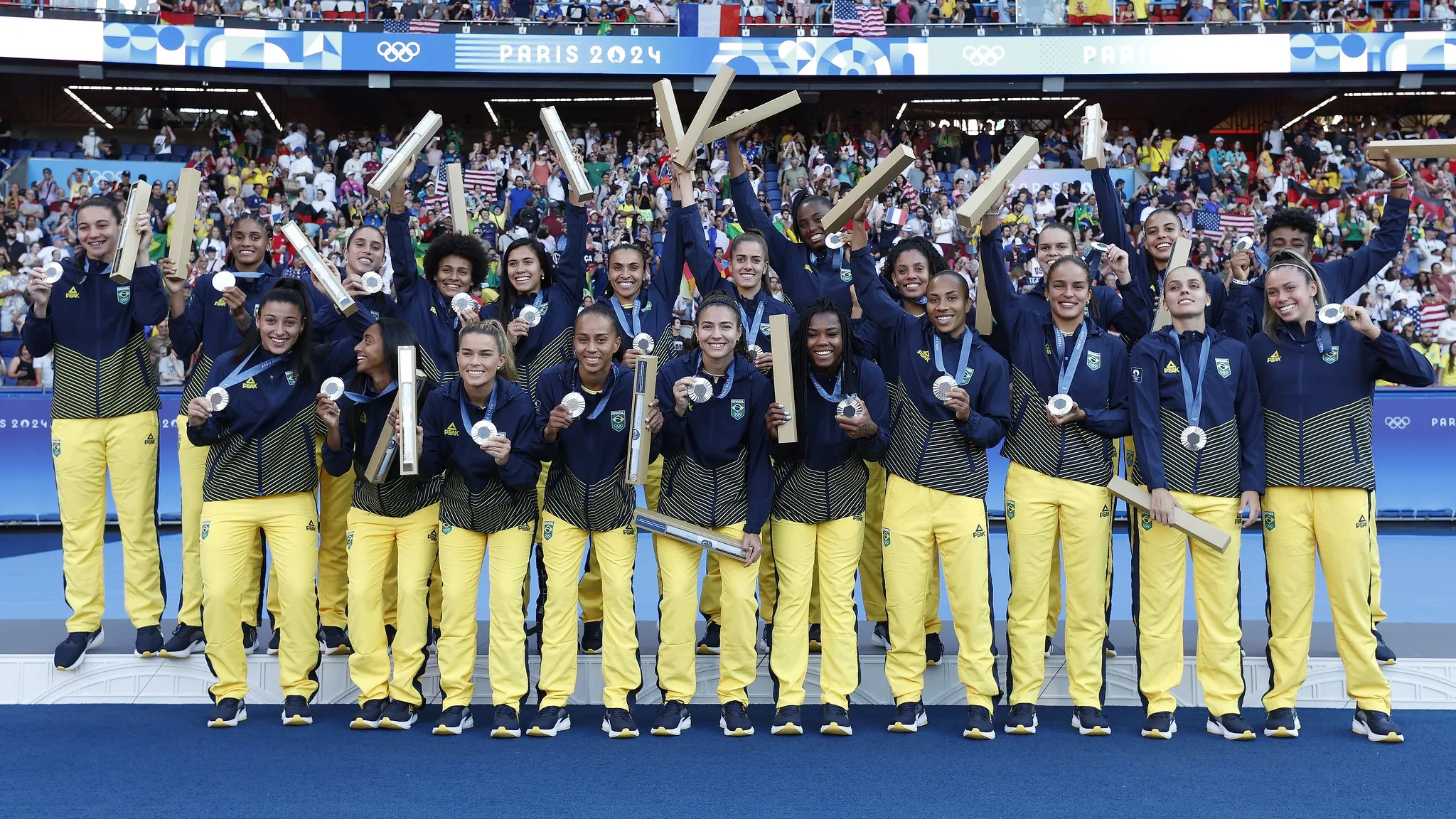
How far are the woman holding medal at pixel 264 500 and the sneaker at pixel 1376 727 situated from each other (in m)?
4.81

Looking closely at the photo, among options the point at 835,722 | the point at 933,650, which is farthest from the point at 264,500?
the point at 933,650

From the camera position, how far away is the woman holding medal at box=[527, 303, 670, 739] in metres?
5.60

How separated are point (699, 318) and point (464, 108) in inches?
802

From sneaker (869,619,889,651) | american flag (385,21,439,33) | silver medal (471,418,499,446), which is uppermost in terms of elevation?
american flag (385,21,439,33)

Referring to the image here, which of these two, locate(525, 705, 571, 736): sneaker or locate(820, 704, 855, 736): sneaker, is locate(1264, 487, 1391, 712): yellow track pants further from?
locate(525, 705, 571, 736): sneaker

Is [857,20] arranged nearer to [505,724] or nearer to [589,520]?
[589,520]

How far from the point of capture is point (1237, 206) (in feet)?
61.7

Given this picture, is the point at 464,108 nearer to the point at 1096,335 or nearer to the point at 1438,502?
the point at 1438,502

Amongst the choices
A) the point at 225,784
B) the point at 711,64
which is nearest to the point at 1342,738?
the point at 225,784

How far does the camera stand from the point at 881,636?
641cm

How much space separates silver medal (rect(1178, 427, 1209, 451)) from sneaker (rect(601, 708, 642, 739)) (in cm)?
279

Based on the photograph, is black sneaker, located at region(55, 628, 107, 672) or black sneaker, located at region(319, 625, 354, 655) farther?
black sneaker, located at region(319, 625, 354, 655)

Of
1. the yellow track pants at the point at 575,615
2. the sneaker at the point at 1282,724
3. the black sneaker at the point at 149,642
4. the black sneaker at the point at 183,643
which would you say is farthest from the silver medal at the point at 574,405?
the sneaker at the point at 1282,724

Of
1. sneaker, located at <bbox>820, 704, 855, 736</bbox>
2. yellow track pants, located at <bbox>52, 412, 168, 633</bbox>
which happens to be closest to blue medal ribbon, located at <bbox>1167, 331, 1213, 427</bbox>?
sneaker, located at <bbox>820, 704, 855, 736</bbox>
